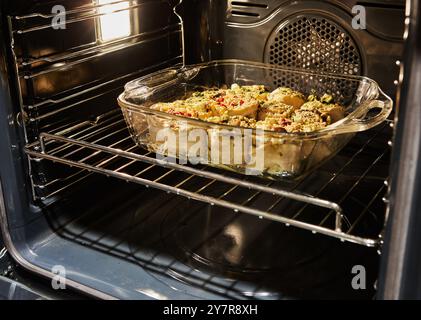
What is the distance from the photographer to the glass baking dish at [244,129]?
965mm

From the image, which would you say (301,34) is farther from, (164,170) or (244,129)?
(164,170)

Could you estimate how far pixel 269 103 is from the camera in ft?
3.86

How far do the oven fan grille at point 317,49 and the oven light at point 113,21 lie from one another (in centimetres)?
31

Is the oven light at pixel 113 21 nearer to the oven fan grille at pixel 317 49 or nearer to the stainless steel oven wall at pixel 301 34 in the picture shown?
the stainless steel oven wall at pixel 301 34

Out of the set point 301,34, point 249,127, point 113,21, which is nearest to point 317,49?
point 301,34

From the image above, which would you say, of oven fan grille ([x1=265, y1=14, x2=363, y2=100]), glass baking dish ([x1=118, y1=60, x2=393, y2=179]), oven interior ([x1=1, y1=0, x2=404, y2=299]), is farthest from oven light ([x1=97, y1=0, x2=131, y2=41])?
oven fan grille ([x1=265, y1=14, x2=363, y2=100])

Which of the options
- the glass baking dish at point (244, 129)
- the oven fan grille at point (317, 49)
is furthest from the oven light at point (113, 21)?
the oven fan grille at point (317, 49)

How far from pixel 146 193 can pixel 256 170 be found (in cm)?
37

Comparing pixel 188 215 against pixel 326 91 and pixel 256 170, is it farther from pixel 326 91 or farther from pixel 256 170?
pixel 326 91

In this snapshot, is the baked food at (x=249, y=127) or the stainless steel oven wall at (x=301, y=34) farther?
the stainless steel oven wall at (x=301, y=34)

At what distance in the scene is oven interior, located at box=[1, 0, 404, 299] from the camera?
966mm

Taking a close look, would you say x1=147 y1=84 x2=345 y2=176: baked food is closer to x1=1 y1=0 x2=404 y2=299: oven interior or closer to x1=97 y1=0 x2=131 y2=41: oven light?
x1=1 y1=0 x2=404 y2=299: oven interior

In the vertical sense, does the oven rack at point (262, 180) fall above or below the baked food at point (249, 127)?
below

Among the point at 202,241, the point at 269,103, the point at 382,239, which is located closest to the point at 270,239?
the point at 202,241
